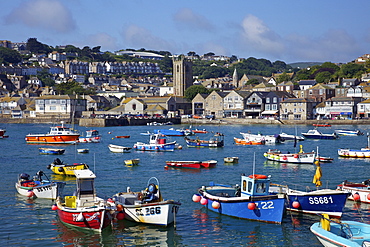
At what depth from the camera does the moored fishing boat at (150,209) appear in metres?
19.5

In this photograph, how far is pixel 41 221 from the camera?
21.4 m

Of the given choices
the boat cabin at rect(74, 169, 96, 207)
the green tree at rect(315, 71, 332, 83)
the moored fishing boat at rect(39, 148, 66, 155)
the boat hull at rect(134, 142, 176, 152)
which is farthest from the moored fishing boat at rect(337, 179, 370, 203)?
the green tree at rect(315, 71, 332, 83)

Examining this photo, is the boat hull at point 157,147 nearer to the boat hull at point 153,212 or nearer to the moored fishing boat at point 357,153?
the moored fishing boat at point 357,153

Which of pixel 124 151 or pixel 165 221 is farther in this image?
pixel 124 151

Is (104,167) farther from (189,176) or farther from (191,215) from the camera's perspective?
(191,215)

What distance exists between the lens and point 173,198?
2567 centimetres

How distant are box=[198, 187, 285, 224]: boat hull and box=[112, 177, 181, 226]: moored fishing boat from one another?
249 cm

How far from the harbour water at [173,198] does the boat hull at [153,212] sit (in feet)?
0.99

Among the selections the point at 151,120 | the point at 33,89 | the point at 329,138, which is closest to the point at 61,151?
the point at 329,138

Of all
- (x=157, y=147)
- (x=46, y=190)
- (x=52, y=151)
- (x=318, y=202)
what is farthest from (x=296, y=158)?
(x=52, y=151)

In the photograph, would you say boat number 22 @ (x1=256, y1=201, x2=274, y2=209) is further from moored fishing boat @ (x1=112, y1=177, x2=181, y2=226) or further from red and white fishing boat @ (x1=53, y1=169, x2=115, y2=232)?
red and white fishing boat @ (x1=53, y1=169, x2=115, y2=232)

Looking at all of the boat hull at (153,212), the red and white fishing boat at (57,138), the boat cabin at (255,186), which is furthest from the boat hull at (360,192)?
the red and white fishing boat at (57,138)

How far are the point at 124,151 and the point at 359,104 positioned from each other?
220 feet

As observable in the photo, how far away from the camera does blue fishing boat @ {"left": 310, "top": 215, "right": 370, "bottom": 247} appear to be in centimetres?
1548
